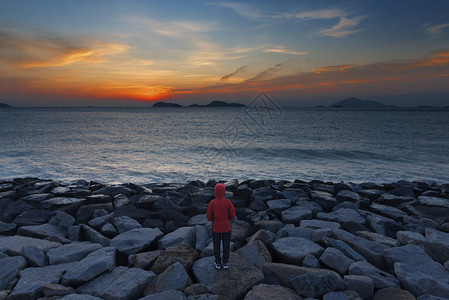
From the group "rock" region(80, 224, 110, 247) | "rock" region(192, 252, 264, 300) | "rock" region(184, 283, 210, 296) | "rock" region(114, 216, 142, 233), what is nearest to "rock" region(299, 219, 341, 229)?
"rock" region(192, 252, 264, 300)

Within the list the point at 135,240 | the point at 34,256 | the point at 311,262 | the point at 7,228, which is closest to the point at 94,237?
the point at 135,240

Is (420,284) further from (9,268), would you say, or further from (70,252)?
(9,268)

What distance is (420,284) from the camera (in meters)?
4.25

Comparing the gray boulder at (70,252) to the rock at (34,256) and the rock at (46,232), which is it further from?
the rock at (46,232)

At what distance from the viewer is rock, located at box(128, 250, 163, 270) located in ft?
16.1

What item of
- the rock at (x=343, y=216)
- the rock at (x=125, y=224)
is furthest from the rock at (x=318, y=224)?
the rock at (x=125, y=224)

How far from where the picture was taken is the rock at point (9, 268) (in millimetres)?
4402

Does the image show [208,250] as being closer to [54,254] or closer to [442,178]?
[54,254]

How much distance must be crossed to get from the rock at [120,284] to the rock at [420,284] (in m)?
4.03

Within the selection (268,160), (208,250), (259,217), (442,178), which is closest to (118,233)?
(208,250)

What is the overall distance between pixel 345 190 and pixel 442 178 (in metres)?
9.76

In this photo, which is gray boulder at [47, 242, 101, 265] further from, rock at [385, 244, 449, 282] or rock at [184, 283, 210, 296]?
A: rock at [385, 244, 449, 282]

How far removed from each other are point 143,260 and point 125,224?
6.30 feet

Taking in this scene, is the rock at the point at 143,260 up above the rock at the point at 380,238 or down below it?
above
